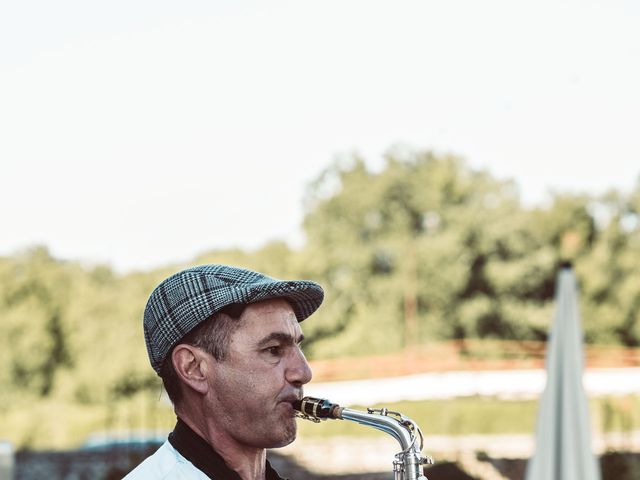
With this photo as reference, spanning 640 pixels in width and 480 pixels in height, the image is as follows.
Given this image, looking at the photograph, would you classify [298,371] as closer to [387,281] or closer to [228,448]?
[228,448]

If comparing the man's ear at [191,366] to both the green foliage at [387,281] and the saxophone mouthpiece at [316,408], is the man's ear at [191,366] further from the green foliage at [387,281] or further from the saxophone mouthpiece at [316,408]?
the green foliage at [387,281]

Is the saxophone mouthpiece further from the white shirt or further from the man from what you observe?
the white shirt

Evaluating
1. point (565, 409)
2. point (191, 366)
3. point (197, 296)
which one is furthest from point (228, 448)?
point (565, 409)

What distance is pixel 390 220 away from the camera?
37969 millimetres

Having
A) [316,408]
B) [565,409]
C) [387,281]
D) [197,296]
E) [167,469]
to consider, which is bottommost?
[167,469]

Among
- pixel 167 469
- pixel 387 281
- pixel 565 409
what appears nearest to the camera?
pixel 167 469

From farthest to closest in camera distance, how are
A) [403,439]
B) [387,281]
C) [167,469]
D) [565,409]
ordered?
[387,281], [565,409], [403,439], [167,469]

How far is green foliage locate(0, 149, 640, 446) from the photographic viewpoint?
1371 inches

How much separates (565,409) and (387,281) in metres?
30.7

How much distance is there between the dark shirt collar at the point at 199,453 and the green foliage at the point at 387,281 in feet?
105

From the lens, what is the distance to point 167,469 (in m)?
1.80

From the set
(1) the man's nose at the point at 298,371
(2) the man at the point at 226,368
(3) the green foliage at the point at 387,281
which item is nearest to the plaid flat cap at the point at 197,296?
(2) the man at the point at 226,368

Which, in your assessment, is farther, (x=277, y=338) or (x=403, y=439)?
(x=403, y=439)

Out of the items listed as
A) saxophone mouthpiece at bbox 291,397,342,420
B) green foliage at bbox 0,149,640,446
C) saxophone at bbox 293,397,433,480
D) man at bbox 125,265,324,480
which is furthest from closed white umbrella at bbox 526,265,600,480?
green foliage at bbox 0,149,640,446
